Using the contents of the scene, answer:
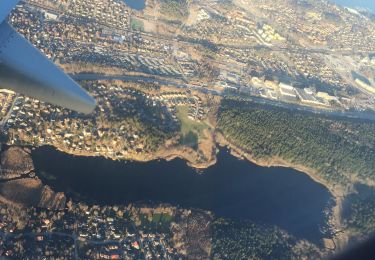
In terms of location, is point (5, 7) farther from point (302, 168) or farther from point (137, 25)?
point (137, 25)

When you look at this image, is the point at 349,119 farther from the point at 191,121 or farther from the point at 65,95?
the point at 65,95

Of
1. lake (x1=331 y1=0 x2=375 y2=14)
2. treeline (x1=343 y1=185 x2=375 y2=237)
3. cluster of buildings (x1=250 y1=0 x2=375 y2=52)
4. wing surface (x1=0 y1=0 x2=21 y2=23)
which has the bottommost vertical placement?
lake (x1=331 y1=0 x2=375 y2=14)

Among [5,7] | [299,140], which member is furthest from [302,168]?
[5,7]

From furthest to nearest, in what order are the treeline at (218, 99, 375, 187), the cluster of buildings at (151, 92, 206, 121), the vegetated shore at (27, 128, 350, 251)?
the cluster of buildings at (151, 92, 206, 121) < the treeline at (218, 99, 375, 187) < the vegetated shore at (27, 128, 350, 251)

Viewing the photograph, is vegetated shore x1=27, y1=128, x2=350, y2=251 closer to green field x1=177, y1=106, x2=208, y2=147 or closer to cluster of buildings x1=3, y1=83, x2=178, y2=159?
cluster of buildings x1=3, y1=83, x2=178, y2=159

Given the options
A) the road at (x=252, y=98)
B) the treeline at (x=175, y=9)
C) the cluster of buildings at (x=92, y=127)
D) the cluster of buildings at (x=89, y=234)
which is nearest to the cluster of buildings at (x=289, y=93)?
the road at (x=252, y=98)

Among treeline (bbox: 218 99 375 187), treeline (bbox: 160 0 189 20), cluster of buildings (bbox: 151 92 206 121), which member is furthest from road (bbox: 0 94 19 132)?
treeline (bbox: 160 0 189 20)

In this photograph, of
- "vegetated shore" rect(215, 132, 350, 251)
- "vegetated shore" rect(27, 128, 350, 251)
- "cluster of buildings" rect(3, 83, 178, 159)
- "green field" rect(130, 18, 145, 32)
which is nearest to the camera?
"cluster of buildings" rect(3, 83, 178, 159)

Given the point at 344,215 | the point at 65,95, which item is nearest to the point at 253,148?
the point at 344,215
